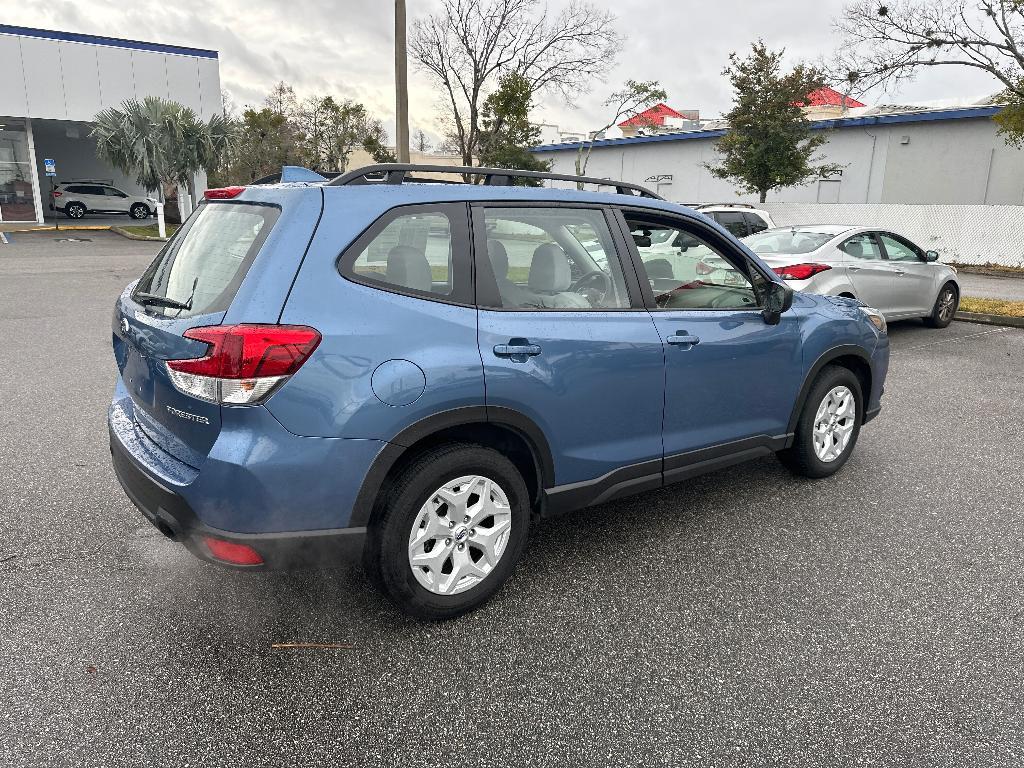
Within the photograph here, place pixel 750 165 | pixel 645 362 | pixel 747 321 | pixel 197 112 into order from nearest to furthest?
1. pixel 645 362
2. pixel 747 321
3. pixel 750 165
4. pixel 197 112

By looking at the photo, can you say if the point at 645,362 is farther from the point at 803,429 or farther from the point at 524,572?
the point at 803,429

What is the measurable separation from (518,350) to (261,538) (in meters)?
1.17

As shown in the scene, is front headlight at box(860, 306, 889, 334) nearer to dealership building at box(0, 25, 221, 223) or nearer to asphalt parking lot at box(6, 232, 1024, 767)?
asphalt parking lot at box(6, 232, 1024, 767)

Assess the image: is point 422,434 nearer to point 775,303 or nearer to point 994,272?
point 775,303

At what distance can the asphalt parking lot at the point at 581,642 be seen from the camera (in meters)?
2.30

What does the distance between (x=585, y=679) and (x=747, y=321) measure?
6.74ft

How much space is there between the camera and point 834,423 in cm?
450

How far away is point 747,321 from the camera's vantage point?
3781mm

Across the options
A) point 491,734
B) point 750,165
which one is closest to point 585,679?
point 491,734

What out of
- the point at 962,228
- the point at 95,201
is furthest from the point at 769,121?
the point at 95,201

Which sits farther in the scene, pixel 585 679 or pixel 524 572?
pixel 524 572

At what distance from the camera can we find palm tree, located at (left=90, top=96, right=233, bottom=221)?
26484mm

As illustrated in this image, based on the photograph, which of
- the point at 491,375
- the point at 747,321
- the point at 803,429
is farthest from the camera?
the point at 803,429

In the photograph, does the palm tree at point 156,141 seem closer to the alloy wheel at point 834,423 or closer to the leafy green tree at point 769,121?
the leafy green tree at point 769,121
